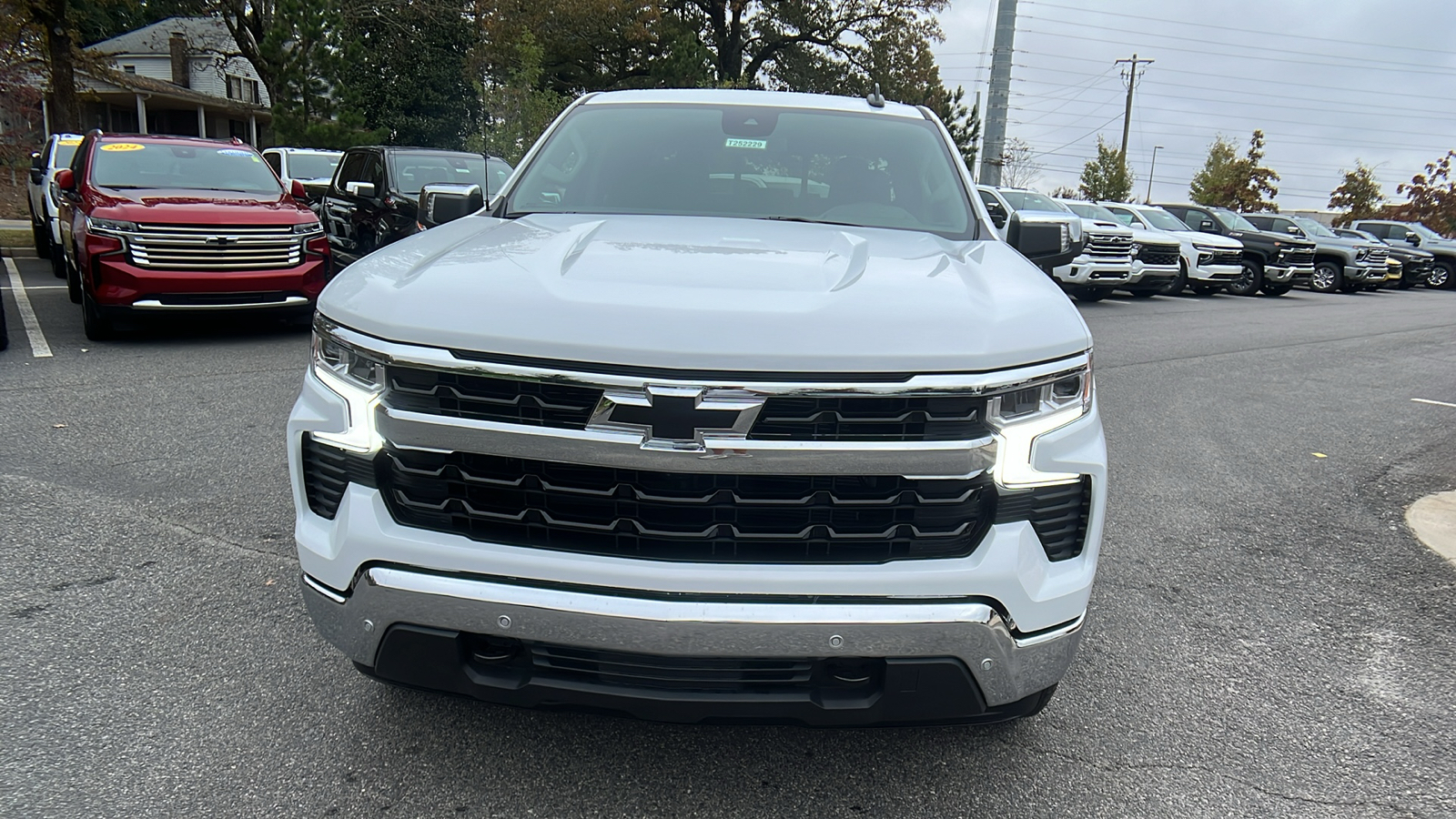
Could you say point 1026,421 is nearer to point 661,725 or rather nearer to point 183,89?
point 661,725

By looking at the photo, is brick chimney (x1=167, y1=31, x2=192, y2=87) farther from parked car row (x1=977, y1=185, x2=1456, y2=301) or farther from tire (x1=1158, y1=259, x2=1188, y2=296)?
tire (x1=1158, y1=259, x2=1188, y2=296)

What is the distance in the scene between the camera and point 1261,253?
854 inches

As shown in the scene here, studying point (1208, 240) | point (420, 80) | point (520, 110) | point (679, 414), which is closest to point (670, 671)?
point (679, 414)

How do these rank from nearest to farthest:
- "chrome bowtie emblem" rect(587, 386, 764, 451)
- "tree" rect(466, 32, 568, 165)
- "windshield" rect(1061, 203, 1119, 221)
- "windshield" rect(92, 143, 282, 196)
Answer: "chrome bowtie emblem" rect(587, 386, 764, 451) < "windshield" rect(92, 143, 282, 196) < "windshield" rect(1061, 203, 1119, 221) < "tree" rect(466, 32, 568, 165)

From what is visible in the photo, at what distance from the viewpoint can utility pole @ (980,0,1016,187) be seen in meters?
20.4

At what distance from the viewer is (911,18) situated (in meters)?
33.5

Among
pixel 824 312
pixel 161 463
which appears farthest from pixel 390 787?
pixel 161 463

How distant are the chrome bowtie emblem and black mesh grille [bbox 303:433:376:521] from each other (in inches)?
22.9

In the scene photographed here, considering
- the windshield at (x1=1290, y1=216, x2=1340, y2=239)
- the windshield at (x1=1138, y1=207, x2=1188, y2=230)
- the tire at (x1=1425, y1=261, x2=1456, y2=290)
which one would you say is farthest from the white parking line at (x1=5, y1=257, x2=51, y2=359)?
the tire at (x1=1425, y1=261, x2=1456, y2=290)

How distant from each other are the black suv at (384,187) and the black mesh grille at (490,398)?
8.72m

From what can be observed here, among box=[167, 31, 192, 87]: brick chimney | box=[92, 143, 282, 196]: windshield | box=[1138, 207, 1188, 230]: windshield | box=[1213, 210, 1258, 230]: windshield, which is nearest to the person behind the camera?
box=[92, 143, 282, 196]: windshield

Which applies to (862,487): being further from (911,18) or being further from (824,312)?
(911,18)

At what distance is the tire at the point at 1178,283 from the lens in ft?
59.8

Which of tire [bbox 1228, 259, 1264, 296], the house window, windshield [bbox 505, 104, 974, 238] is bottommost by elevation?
tire [bbox 1228, 259, 1264, 296]
